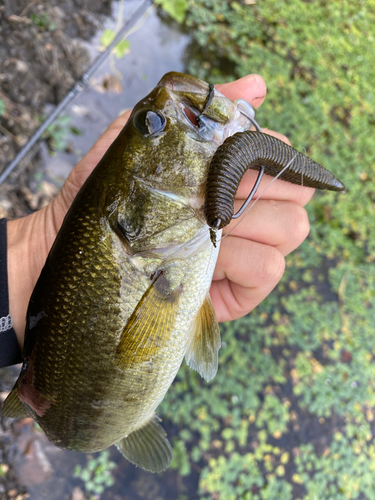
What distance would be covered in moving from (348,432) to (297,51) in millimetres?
6841

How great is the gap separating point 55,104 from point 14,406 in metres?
3.76

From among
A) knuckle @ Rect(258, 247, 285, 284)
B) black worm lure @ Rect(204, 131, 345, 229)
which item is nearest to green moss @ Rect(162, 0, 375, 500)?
knuckle @ Rect(258, 247, 285, 284)

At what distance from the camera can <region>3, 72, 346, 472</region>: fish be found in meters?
1.50

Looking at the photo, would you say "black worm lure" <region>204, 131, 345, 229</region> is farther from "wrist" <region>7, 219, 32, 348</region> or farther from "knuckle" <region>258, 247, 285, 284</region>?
"wrist" <region>7, 219, 32, 348</region>

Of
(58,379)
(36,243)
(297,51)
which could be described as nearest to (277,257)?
(58,379)

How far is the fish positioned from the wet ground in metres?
2.04

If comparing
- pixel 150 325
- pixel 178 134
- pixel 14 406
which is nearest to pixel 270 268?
pixel 150 325

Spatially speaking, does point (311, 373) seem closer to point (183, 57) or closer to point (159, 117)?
point (159, 117)

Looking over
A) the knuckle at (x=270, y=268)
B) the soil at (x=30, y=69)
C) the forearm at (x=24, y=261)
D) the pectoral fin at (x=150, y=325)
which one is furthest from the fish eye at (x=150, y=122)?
the soil at (x=30, y=69)

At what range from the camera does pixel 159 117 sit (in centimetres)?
149

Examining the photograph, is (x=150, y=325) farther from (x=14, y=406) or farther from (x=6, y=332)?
(x=6, y=332)

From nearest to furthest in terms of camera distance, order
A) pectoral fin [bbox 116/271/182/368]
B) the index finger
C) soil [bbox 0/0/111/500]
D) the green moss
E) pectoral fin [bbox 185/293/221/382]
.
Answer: pectoral fin [bbox 116/271/182/368], pectoral fin [bbox 185/293/221/382], the index finger, soil [bbox 0/0/111/500], the green moss

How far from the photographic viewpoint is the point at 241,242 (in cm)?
218

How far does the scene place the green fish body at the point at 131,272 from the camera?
150cm
